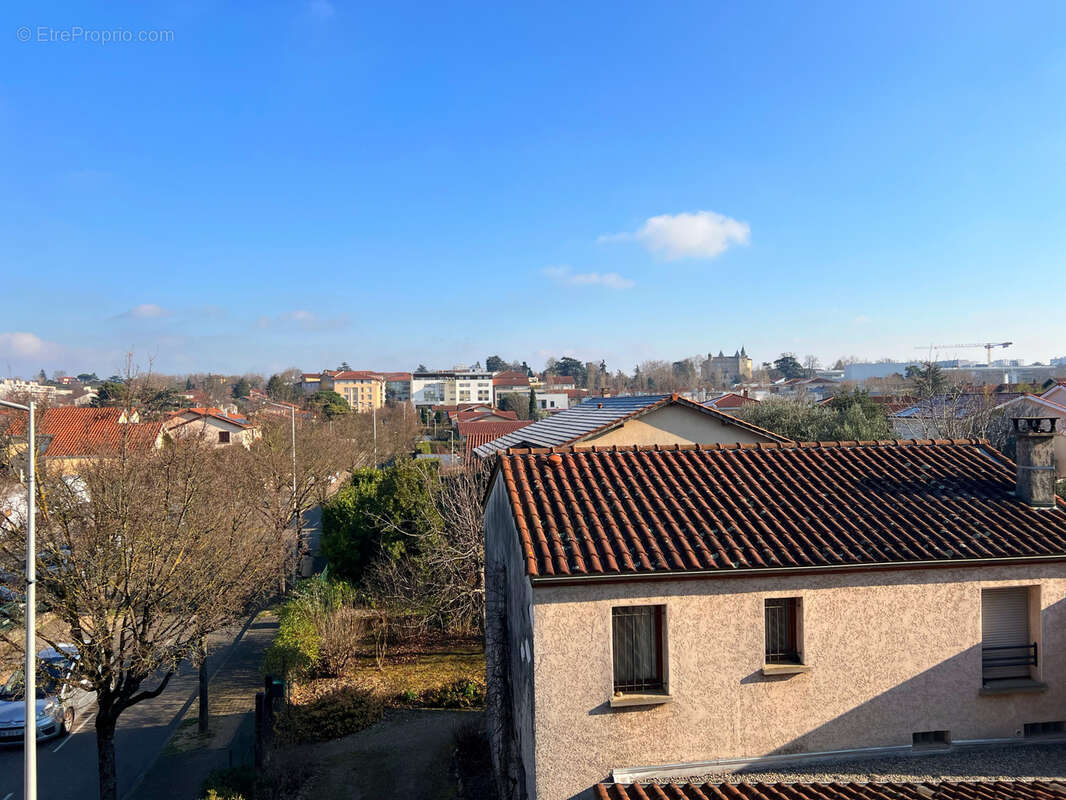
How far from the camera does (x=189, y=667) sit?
21359 millimetres

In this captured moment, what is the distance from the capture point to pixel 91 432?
21062 millimetres

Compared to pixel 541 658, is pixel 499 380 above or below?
above

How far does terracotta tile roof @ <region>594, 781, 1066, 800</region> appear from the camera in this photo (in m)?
7.42

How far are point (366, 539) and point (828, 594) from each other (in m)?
18.9

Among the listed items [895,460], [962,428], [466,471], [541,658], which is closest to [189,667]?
[466,471]

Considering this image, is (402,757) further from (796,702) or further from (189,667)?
(189,667)

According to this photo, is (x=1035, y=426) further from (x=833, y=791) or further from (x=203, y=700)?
(x=203, y=700)

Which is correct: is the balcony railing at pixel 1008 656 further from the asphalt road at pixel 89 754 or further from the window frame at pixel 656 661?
the asphalt road at pixel 89 754

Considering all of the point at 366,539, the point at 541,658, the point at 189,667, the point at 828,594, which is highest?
the point at 828,594

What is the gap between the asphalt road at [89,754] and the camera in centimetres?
1402

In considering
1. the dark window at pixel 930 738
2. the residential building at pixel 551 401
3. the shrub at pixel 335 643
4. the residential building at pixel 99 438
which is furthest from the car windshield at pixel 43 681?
the residential building at pixel 551 401

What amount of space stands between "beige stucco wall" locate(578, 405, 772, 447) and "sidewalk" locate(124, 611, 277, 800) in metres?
12.1

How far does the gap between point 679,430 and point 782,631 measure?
10.9 metres

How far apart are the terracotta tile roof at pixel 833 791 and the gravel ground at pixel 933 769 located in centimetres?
26
